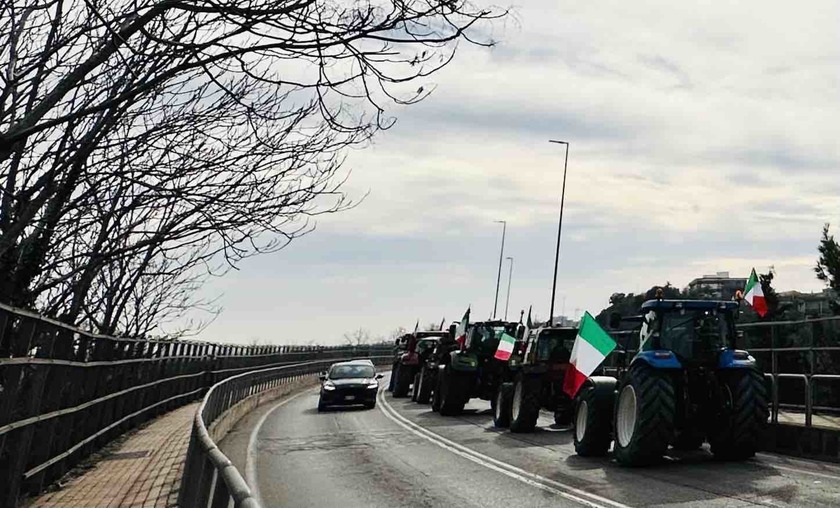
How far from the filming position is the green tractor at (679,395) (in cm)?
1420

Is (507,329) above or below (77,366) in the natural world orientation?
above

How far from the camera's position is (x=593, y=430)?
52.4 ft

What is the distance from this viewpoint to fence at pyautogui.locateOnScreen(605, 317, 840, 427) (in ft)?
48.4

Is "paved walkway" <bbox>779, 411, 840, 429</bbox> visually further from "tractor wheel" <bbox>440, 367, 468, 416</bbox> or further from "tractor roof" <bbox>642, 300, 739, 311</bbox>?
"tractor wheel" <bbox>440, 367, 468, 416</bbox>

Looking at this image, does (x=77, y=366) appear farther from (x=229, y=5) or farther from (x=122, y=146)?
(x=229, y=5)

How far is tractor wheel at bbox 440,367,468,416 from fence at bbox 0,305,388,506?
730cm

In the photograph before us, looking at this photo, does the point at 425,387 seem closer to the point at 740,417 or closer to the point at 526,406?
the point at 526,406

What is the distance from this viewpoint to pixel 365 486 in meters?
13.9

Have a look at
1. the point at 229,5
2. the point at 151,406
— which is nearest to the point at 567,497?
the point at 229,5

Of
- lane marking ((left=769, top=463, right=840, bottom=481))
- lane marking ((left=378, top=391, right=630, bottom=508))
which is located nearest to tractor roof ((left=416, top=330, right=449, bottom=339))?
lane marking ((left=378, top=391, right=630, bottom=508))

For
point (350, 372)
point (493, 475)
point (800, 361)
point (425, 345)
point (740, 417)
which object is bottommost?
point (493, 475)

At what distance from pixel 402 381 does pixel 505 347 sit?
13247 millimetres

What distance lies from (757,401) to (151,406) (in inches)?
Answer: 518

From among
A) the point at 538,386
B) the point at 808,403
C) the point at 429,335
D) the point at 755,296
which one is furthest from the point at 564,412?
the point at 429,335
